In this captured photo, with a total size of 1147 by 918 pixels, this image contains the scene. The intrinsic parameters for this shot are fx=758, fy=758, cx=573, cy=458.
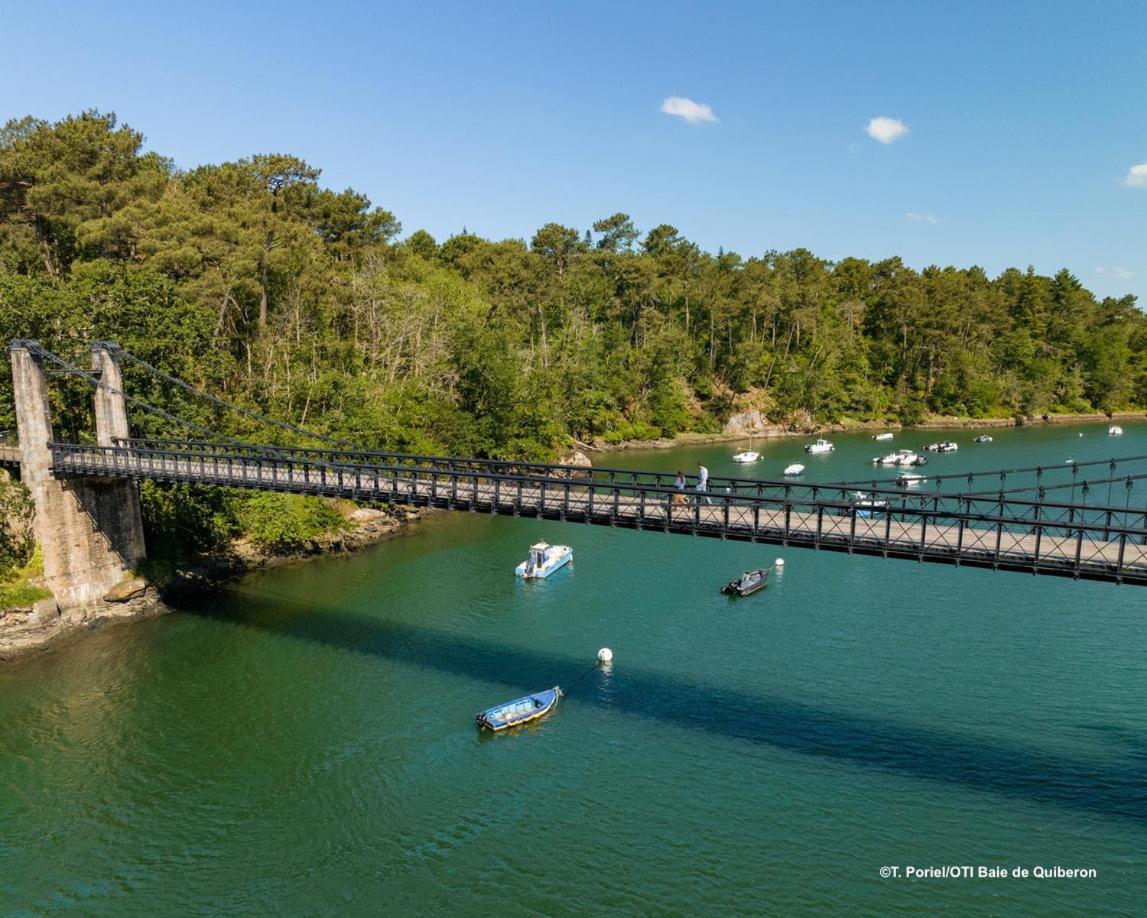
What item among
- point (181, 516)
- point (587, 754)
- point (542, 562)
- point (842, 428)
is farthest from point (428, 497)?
point (842, 428)

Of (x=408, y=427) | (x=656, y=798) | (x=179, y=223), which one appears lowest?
(x=656, y=798)

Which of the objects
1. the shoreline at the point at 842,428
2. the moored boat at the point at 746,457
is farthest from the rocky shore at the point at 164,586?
the moored boat at the point at 746,457

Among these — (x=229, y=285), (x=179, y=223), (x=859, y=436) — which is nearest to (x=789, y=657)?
(x=229, y=285)

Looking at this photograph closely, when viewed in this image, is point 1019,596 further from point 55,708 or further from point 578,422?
point 578,422

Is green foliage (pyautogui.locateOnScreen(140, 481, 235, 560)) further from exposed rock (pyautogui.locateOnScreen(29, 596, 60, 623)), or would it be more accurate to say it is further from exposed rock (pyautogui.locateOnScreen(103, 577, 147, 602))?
exposed rock (pyautogui.locateOnScreen(29, 596, 60, 623))

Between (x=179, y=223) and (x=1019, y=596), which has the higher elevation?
(x=179, y=223)

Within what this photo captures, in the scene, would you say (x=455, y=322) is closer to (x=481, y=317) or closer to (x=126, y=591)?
(x=481, y=317)

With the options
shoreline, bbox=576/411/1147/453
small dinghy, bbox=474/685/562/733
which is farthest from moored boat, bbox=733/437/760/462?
small dinghy, bbox=474/685/562/733
